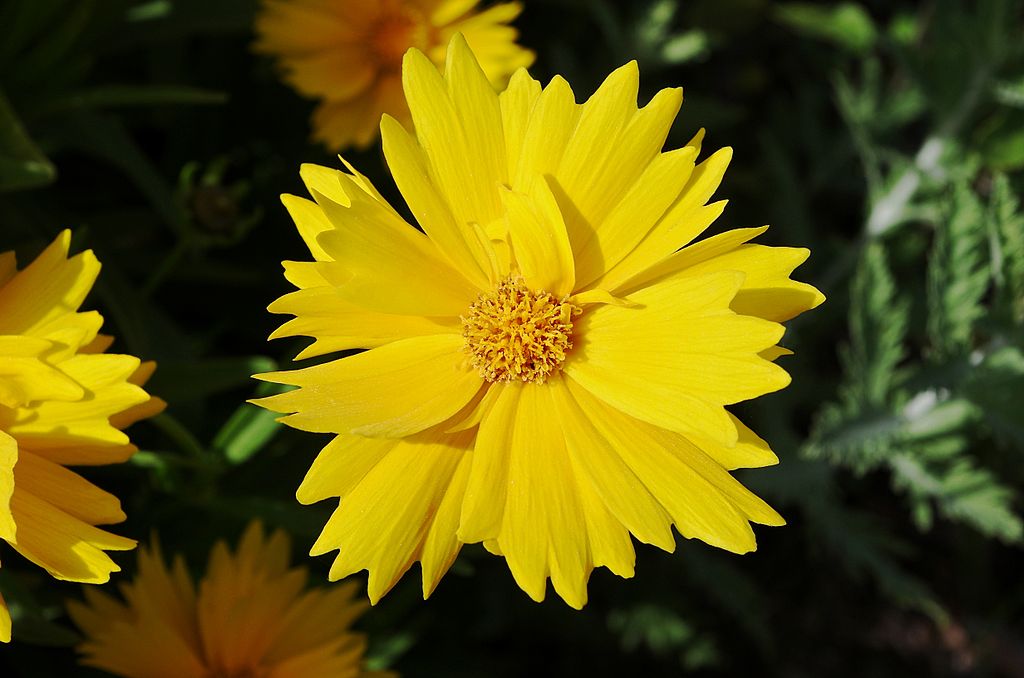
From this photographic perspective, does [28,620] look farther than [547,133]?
Yes

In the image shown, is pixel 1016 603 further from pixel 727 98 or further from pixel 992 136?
pixel 727 98

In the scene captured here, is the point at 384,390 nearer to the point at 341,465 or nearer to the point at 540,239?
the point at 341,465

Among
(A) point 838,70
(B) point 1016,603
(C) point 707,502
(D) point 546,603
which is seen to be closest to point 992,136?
(A) point 838,70

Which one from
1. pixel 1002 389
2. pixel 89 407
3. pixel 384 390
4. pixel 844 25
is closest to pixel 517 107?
pixel 384 390

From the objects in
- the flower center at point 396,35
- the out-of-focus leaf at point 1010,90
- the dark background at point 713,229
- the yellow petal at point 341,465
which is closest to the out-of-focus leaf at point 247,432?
the dark background at point 713,229

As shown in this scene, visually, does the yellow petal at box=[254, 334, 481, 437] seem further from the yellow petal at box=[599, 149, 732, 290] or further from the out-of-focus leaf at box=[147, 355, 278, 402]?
the out-of-focus leaf at box=[147, 355, 278, 402]

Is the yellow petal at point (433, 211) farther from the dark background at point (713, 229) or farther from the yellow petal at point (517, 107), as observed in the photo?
the dark background at point (713, 229)
